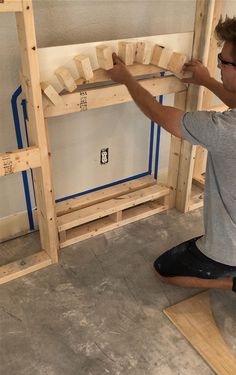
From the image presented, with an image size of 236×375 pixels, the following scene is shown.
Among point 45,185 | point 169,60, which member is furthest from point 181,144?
point 45,185

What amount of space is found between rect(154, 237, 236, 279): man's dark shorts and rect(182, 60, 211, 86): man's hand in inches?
34.1

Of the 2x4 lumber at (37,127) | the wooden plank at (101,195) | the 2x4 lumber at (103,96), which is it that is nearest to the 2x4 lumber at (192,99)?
the 2x4 lumber at (103,96)

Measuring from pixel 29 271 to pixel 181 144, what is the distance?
1.21m

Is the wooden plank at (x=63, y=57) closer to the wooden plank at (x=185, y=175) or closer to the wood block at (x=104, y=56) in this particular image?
the wood block at (x=104, y=56)

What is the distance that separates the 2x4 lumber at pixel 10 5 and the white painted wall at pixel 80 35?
313 mm

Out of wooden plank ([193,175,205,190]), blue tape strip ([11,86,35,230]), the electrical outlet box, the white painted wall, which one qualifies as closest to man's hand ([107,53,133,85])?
the white painted wall

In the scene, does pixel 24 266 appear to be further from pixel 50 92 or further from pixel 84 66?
pixel 84 66

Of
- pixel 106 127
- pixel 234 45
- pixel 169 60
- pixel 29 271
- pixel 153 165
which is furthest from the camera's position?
pixel 153 165

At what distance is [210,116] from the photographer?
54.7 inches

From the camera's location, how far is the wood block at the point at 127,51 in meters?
1.74

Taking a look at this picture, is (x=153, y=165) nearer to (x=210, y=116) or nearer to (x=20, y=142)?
(x=20, y=142)

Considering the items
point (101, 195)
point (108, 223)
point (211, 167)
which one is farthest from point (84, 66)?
point (108, 223)

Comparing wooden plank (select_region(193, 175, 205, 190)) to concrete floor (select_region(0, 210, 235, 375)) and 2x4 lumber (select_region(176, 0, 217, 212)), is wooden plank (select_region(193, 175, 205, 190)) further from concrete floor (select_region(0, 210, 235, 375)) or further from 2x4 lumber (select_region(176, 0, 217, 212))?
concrete floor (select_region(0, 210, 235, 375))

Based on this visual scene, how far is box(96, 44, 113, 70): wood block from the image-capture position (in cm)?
169
